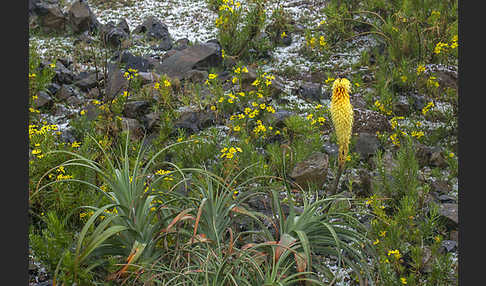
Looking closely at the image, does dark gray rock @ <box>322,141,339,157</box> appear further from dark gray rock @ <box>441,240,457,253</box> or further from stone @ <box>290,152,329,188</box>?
dark gray rock @ <box>441,240,457,253</box>

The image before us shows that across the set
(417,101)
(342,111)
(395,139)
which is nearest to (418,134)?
(395,139)

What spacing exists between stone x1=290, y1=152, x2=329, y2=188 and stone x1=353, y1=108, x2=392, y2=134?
85cm

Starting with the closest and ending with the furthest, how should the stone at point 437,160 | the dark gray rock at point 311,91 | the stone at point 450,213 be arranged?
the stone at point 450,213 → the stone at point 437,160 → the dark gray rock at point 311,91

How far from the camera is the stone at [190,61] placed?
20.9 feet

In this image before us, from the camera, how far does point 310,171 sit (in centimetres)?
442

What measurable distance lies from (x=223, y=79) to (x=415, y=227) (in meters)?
3.14

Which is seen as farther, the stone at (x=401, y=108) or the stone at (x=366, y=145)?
the stone at (x=401, y=108)

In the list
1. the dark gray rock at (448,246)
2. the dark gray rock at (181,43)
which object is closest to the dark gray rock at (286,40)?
the dark gray rock at (181,43)

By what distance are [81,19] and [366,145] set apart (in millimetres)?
4939

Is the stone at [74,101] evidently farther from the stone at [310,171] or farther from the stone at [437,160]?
the stone at [437,160]

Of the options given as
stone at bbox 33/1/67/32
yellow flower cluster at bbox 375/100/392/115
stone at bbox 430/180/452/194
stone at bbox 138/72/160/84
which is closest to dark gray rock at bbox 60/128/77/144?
stone at bbox 138/72/160/84

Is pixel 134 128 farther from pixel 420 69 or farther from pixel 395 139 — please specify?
pixel 420 69

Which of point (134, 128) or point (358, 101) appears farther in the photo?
point (358, 101)

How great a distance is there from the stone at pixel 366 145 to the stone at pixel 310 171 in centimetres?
51
